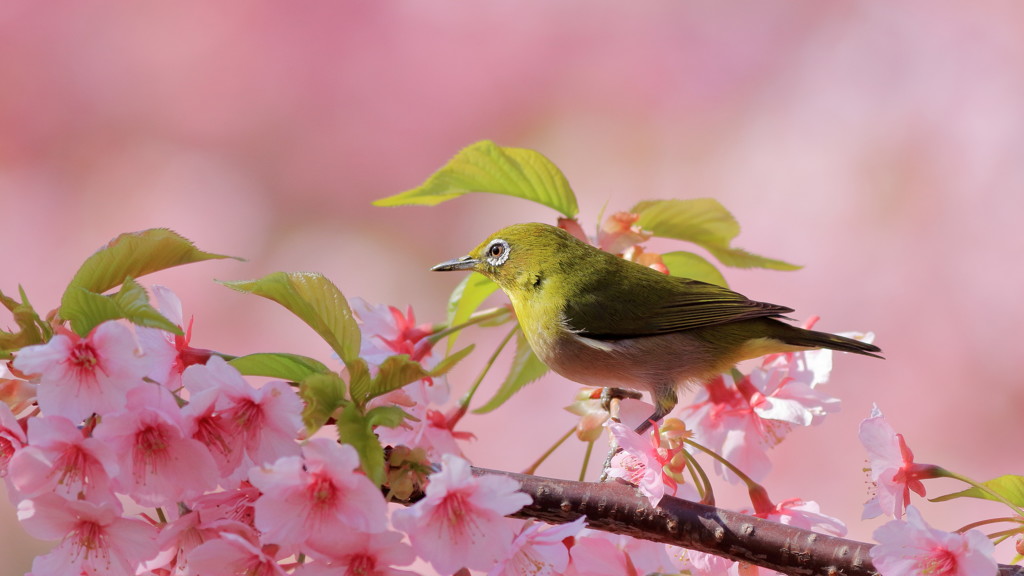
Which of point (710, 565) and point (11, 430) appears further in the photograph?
point (710, 565)

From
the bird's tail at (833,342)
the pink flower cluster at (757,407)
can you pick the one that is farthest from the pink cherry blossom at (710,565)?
the bird's tail at (833,342)

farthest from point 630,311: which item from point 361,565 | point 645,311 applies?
point 361,565

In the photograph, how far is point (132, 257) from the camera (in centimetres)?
86

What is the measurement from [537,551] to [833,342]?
677mm

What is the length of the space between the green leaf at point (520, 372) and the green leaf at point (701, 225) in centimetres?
26

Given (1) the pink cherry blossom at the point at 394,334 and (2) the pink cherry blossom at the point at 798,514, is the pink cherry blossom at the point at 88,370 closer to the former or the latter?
(1) the pink cherry blossom at the point at 394,334

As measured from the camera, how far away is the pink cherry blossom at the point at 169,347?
886 mm

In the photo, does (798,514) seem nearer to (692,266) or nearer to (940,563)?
(940,563)

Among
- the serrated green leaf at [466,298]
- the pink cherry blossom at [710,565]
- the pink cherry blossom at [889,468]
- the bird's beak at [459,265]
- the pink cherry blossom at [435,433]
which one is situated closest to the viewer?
the pink cherry blossom at [889,468]

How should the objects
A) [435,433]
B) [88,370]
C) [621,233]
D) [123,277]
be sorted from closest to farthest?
[88,370], [123,277], [435,433], [621,233]

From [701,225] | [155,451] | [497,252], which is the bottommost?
[155,451]

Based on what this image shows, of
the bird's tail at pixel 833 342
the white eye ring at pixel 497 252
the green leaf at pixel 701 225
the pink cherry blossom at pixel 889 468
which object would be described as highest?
the green leaf at pixel 701 225

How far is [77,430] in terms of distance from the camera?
783 millimetres

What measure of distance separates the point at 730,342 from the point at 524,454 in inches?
66.6
